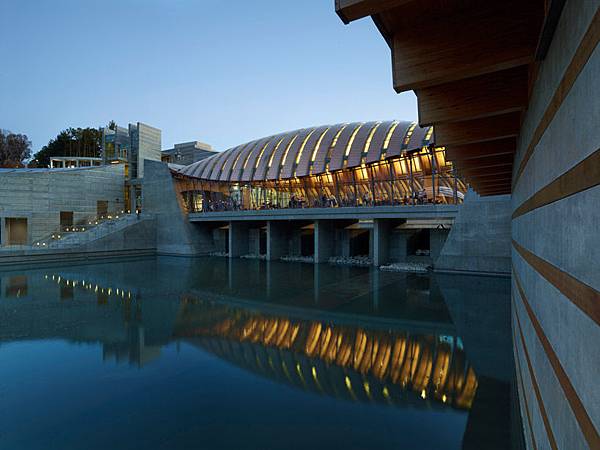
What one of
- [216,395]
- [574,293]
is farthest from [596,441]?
[216,395]

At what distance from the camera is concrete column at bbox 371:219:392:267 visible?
26.5 meters

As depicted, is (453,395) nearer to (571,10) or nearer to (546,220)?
(546,220)

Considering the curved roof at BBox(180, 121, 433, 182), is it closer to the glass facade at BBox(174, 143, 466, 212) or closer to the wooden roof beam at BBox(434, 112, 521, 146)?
the glass facade at BBox(174, 143, 466, 212)

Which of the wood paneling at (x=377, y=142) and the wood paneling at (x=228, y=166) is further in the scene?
the wood paneling at (x=228, y=166)

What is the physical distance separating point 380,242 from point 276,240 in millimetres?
10363

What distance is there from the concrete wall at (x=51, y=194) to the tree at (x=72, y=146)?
1570 inches

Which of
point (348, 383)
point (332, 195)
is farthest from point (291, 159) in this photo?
point (348, 383)

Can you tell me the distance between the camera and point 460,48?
3.44 meters

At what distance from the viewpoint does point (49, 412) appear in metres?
6.06

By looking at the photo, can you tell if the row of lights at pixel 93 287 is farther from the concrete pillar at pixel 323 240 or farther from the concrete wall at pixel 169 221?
the concrete wall at pixel 169 221

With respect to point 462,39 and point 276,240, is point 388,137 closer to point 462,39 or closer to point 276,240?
point 276,240

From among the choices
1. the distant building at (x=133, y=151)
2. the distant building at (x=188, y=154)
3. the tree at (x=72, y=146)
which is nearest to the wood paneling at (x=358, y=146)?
the distant building at (x=133, y=151)

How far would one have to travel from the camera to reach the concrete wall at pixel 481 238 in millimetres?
20344

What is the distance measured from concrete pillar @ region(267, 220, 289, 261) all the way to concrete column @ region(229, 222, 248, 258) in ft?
14.6
